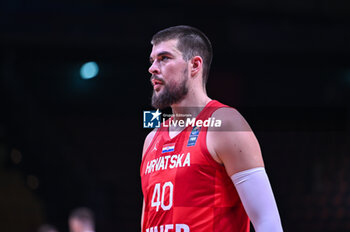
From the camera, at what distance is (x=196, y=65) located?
234cm

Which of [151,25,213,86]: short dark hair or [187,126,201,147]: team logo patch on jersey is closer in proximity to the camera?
[187,126,201,147]: team logo patch on jersey

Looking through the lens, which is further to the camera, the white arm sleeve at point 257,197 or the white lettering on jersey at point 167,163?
the white lettering on jersey at point 167,163

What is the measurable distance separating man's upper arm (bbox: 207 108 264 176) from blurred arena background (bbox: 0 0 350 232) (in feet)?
19.1

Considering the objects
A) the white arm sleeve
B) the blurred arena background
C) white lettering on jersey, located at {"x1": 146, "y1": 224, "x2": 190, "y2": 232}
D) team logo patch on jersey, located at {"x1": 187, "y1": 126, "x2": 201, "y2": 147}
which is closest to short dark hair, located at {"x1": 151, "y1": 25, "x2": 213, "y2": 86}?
team logo patch on jersey, located at {"x1": 187, "y1": 126, "x2": 201, "y2": 147}

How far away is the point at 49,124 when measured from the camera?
937cm

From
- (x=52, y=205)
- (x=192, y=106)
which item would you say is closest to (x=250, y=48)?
(x=52, y=205)

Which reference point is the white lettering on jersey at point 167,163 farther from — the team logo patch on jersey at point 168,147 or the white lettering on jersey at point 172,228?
the white lettering on jersey at point 172,228

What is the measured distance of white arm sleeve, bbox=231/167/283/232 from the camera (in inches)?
75.2

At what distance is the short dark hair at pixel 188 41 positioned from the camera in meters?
2.31

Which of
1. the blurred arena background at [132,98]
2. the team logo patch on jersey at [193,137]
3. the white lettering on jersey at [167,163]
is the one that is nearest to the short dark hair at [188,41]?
the team logo patch on jersey at [193,137]

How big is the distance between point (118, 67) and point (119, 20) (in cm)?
134

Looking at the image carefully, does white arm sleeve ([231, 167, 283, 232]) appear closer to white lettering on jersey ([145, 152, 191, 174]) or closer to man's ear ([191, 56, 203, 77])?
white lettering on jersey ([145, 152, 191, 174])

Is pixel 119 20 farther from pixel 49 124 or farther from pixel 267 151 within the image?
pixel 267 151

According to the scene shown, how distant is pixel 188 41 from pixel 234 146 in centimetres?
62
